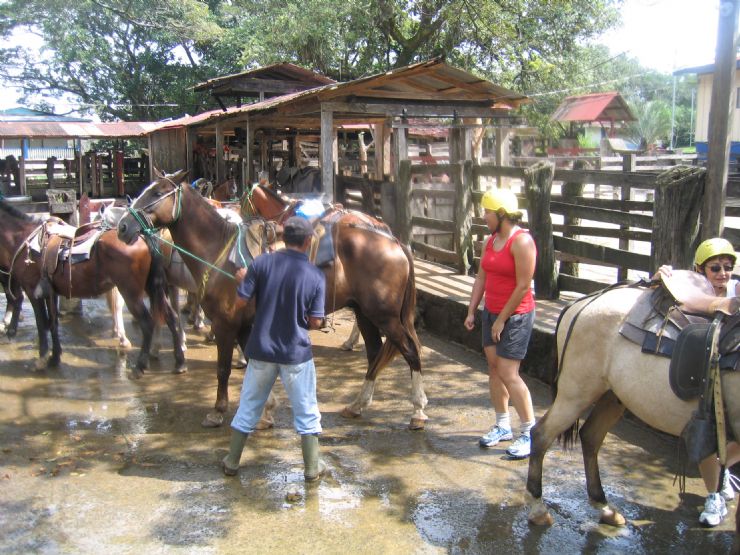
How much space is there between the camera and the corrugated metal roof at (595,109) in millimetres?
39844

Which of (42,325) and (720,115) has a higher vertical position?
(720,115)

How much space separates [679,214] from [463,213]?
459 centimetres

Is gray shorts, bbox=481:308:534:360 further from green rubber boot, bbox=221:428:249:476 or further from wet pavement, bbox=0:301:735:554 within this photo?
green rubber boot, bbox=221:428:249:476

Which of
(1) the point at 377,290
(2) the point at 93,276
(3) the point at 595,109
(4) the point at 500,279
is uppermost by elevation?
(3) the point at 595,109

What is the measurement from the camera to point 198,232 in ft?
19.8

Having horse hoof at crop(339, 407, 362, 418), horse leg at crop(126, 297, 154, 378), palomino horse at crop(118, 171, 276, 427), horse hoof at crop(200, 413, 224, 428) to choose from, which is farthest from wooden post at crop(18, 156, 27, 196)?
horse hoof at crop(339, 407, 362, 418)

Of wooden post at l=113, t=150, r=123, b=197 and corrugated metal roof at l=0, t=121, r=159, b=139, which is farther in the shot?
wooden post at l=113, t=150, r=123, b=197

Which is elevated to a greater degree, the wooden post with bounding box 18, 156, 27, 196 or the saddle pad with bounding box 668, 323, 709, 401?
the wooden post with bounding box 18, 156, 27, 196

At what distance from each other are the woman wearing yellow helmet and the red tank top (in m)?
1.12

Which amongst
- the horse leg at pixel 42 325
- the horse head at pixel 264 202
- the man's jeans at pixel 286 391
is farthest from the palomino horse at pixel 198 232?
the horse head at pixel 264 202

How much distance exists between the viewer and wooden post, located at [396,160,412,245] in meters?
11.3

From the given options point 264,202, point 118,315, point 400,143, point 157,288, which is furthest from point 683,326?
point 400,143

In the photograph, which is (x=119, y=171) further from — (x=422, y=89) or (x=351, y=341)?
(x=351, y=341)

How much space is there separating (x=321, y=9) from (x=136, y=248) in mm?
14293
